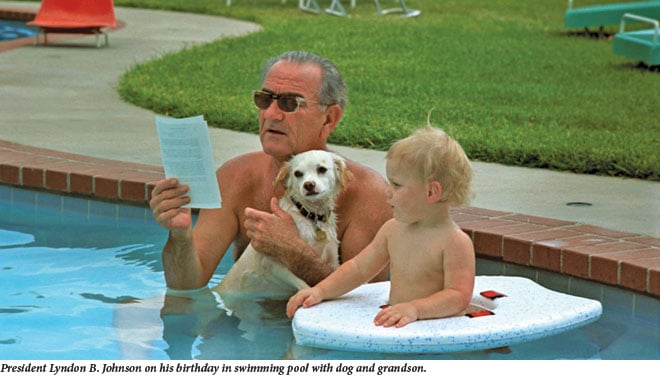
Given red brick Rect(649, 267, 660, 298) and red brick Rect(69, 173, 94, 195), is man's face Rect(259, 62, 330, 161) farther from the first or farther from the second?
red brick Rect(69, 173, 94, 195)

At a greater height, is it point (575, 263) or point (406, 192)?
point (406, 192)

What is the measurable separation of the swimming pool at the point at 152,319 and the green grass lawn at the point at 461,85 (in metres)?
2.49

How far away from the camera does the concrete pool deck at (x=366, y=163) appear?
17.7ft

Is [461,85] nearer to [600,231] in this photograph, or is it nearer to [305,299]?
[600,231]

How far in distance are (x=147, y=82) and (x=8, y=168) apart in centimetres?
397

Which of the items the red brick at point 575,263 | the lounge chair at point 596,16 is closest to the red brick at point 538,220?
the red brick at point 575,263

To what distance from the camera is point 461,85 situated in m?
11.7

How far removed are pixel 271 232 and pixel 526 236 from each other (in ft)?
4.58

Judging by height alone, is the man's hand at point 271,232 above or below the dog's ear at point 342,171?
below

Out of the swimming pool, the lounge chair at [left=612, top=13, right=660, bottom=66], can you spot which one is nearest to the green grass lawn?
the lounge chair at [left=612, top=13, right=660, bottom=66]

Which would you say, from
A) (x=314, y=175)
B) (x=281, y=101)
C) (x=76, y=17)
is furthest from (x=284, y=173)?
(x=76, y=17)

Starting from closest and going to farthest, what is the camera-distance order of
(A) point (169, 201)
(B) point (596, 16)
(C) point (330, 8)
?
(A) point (169, 201)
(B) point (596, 16)
(C) point (330, 8)

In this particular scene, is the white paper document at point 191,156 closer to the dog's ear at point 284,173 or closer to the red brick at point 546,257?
the dog's ear at point 284,173

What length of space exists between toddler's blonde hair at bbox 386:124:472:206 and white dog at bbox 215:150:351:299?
0.42m
